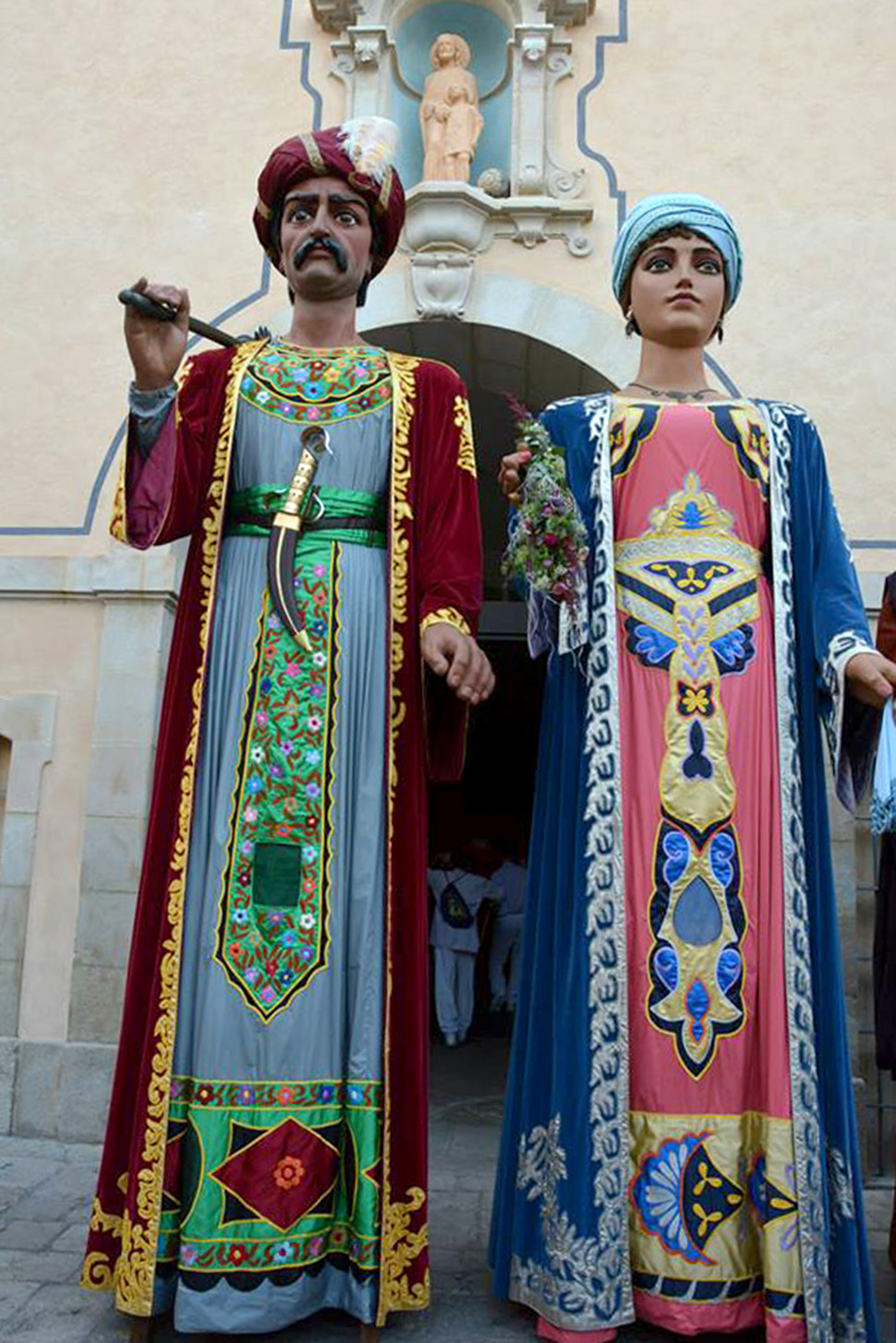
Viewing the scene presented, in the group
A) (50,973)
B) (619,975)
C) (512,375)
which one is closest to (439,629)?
(619,975)

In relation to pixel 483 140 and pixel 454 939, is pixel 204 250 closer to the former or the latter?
pixel 483 140

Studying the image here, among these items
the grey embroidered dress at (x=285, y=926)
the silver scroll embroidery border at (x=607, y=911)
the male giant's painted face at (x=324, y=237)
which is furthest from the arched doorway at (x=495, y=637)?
the male giant's painted face at (x=324, y=237)

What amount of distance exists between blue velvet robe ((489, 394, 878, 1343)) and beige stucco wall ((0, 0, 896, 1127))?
225cm

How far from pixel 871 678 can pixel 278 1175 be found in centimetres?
147

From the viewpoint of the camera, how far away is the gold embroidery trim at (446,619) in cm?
241

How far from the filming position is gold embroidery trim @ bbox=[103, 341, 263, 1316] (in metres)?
2.25

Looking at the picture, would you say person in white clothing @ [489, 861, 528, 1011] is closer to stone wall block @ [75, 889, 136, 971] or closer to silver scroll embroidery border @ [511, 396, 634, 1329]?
stone wall block @ [75, 889, 136, 971]

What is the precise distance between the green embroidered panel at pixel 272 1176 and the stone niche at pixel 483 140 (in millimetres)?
3534

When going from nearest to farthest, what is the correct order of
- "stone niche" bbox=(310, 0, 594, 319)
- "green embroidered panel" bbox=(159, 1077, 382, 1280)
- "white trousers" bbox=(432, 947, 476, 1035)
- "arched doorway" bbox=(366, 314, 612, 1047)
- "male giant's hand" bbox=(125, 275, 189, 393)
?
"green embroidered panel" bbox=(159, 1077, 382, 1280), "male giant's hand" bbox=(125, 275, 189, 393), "stone niche" bbox=(310, 0, 594, 319), "arched doorway" bbox=(366, 314, 612, 1047), "white trousers" bbox=(432, 947, 476, 1035)

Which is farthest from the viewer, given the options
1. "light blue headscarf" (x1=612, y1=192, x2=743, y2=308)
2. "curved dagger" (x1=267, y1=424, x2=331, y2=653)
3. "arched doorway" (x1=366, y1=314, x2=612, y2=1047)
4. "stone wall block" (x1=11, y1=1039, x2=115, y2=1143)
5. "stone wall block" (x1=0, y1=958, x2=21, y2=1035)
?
"arched doorway" (x1=366, y1=314, x2=612, y2=1047)

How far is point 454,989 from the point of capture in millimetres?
7609

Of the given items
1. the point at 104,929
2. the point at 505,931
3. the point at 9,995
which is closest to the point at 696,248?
the point at 104,929

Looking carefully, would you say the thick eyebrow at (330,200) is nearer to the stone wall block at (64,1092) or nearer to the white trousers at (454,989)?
the stone wall block at (64,1092)

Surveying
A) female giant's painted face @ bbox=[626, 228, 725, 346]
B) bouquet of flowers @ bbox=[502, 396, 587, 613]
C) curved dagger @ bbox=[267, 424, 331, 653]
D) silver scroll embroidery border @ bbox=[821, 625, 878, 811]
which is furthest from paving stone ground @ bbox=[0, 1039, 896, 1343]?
female giant's painted face @ bbox=[626, 228, 725, 346]
